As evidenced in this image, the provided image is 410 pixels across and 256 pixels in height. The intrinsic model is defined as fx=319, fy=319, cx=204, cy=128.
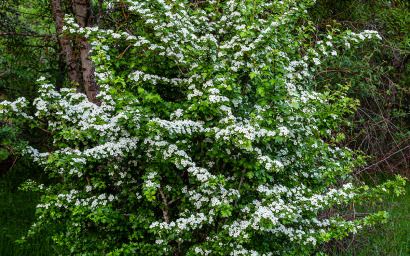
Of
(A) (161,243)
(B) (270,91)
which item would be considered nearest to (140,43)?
(B) (270,91)

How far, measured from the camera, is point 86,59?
181 inches

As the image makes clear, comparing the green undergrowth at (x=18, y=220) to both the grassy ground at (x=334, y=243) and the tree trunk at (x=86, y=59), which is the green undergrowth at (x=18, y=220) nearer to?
→ the grassy ground at (x=334, y=243)

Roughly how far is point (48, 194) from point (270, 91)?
8.25 feet

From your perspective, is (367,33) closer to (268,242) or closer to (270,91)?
(270,91)

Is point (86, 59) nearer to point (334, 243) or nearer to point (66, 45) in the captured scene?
point (66, 45)

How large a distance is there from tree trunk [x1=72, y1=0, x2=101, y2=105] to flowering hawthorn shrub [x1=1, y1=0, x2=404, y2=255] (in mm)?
902

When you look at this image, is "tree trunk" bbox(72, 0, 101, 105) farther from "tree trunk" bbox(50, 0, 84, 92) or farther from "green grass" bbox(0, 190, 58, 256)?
"green grass" bbox(0, 190, 58, 256)

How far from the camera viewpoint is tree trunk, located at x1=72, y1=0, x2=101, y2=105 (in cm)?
459

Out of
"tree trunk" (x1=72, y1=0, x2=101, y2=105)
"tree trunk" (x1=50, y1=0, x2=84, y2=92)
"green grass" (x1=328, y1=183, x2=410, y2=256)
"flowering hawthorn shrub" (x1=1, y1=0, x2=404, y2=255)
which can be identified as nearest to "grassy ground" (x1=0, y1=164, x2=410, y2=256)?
"green grass" (x1=328, y1=183, x2=410, y2=256)

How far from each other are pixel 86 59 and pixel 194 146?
7.66ft

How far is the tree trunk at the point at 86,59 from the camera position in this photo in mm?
4594

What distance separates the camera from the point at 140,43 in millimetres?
3295

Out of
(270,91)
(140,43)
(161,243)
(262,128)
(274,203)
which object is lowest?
(161,243)

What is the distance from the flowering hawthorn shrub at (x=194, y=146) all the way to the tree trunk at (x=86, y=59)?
0.90m
